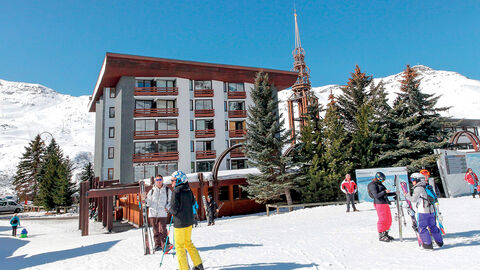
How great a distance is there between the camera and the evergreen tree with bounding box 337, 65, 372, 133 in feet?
95.6

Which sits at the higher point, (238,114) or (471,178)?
(238,114)

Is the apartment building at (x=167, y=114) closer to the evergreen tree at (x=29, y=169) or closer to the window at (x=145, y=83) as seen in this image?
the window at (x=145, y=83)

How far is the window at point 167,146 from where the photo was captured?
3525cm

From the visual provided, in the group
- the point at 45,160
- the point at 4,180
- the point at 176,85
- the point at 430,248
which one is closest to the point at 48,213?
the point at 45,160

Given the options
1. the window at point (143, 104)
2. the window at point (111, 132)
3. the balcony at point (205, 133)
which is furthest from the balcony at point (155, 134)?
the window at point (111, 132)

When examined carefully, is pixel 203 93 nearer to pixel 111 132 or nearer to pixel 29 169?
pixel 111 132

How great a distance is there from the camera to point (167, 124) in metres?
36.2

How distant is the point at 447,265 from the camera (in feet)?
18.4

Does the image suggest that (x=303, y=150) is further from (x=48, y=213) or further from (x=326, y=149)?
(x=48, y=213)

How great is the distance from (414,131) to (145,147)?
28151mm

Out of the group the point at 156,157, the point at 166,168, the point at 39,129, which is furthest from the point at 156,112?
the point at 39,129

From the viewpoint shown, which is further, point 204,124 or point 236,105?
point 236,105

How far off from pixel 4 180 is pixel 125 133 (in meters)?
84.7

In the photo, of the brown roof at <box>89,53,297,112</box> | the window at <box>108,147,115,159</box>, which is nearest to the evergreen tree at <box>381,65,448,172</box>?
the brown roof at <box>89,53,297,112</box>
